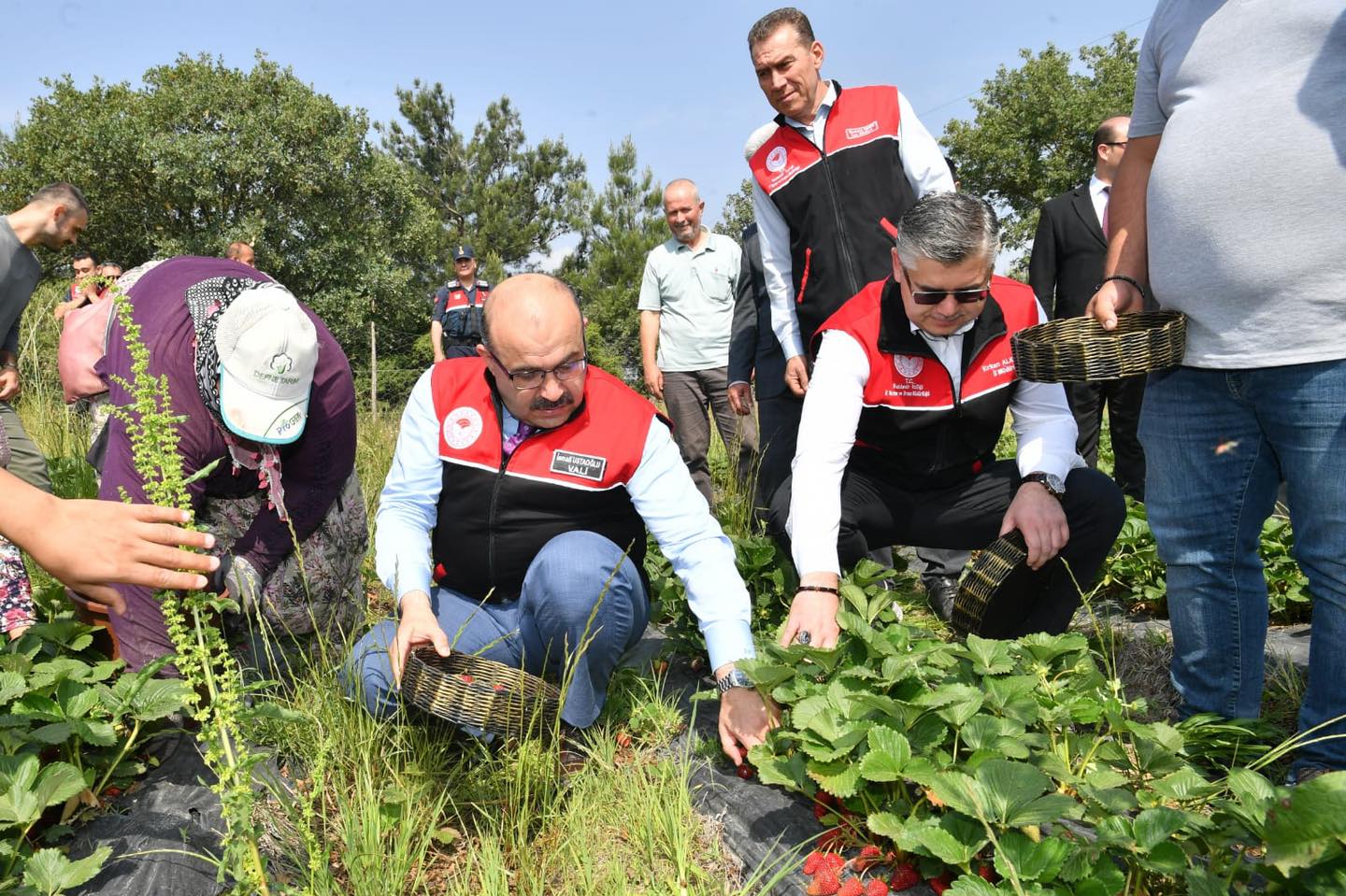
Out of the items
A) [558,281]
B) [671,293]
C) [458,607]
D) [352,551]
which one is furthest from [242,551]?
[671,293]

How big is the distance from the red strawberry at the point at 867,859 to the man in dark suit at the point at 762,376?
6.43ft

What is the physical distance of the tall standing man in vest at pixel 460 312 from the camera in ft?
28.0

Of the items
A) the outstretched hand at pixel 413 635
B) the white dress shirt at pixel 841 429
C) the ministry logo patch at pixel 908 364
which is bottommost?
the outstretched hand at pixel 413 635

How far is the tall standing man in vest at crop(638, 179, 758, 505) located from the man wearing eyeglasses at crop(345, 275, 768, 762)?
3.02 metres

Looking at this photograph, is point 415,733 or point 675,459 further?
point 675,459

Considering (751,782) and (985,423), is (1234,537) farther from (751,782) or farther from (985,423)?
(751,782)

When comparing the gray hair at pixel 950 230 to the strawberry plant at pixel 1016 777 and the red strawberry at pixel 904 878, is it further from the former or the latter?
the red strawberry at pixel 904 878

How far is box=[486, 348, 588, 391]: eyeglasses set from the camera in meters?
2.24

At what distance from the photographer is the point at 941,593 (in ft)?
11.5

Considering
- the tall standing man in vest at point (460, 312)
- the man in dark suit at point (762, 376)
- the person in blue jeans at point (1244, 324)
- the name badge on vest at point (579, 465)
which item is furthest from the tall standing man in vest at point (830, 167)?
the tall standing man in vest at point (460, 312)

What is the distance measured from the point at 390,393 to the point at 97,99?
1227 cm

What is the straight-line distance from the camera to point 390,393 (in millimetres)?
21250

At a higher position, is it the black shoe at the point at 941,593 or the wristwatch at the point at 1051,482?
the wristwatch at the point at 1051,482

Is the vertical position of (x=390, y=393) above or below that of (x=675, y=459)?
below
